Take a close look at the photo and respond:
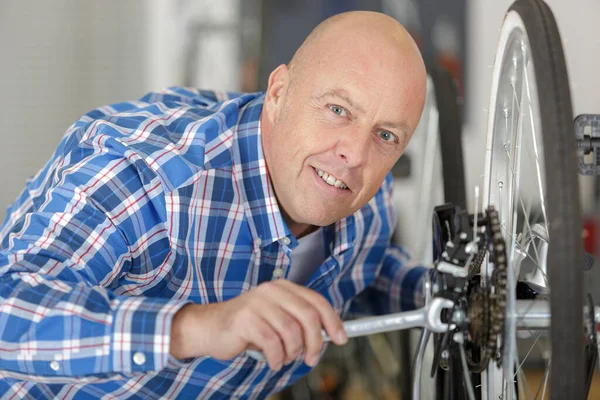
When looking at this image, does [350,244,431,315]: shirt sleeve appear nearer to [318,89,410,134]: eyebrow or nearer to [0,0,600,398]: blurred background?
[318,89,410,134]: eyebrow

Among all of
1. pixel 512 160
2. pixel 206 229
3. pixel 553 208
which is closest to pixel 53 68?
pixel 206 229

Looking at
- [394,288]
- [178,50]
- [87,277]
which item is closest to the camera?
[87,277]

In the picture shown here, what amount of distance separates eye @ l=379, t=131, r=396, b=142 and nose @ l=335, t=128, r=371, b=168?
37mm

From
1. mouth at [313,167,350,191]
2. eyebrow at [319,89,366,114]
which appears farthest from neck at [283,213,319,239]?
eyebrow at [319,89,366,114]

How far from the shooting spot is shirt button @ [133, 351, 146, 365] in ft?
2.60

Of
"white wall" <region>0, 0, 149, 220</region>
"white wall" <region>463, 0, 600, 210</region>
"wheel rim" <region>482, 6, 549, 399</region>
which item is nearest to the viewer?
"wheel rim" <region>482, 6, 549, 399</region>

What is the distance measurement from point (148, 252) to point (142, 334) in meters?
0.25

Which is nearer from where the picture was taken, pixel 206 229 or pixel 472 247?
pixel 472 247

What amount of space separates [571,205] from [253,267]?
58 cm

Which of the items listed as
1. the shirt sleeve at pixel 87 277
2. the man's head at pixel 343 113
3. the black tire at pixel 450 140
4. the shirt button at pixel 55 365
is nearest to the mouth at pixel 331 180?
the man's head at pixel 343 113

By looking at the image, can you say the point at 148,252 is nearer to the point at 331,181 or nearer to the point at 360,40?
the point at 331,181

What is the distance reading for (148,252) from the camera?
3.36ft

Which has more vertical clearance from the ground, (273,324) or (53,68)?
(53,68)

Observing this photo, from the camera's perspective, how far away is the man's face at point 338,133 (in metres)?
1.01
